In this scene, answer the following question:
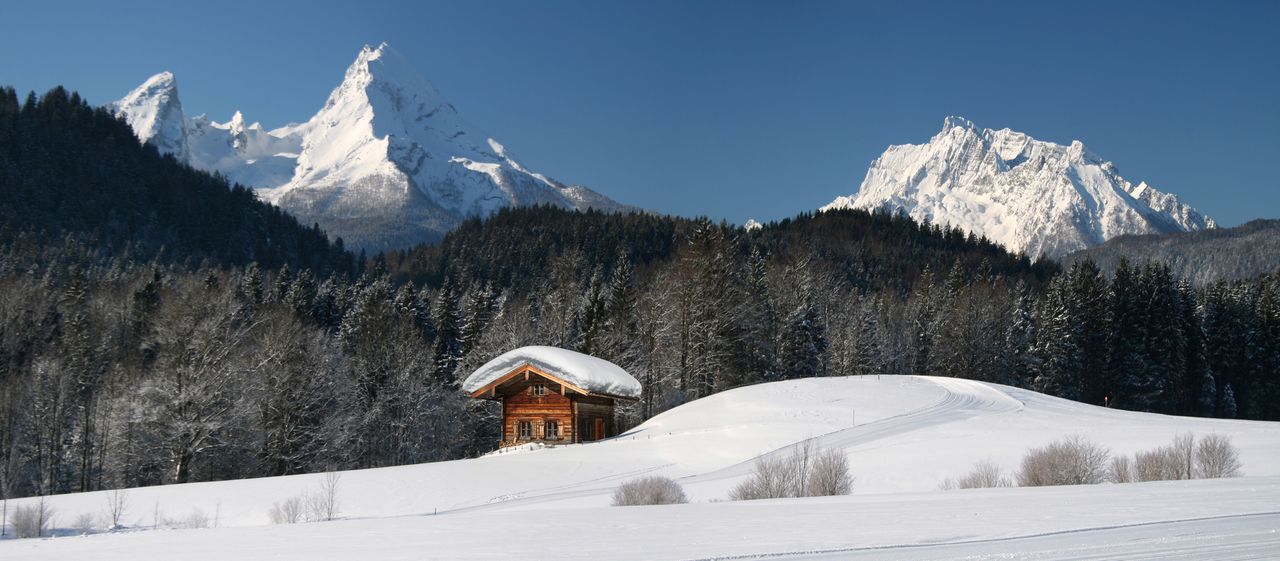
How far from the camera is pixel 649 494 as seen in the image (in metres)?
21.5

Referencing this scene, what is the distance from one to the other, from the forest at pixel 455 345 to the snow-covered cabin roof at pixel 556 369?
486 inches

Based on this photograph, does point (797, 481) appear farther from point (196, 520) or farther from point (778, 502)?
point (196, 520)

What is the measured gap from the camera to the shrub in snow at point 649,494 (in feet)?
70.1

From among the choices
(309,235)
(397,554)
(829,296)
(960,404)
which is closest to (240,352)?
(960,404)

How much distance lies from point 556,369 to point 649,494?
19.6 meters

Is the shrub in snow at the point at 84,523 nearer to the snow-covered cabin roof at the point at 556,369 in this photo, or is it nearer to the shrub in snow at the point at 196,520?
the shrub in snow at the point at 196,520

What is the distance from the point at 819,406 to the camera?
42.0m

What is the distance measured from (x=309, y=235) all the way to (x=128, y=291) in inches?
3298

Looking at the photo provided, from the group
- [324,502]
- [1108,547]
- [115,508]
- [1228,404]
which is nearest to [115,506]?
[115,508]

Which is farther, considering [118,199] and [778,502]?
[118,199]

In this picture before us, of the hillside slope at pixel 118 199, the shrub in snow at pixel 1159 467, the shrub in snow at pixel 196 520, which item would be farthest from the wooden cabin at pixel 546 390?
the hillside slope at pixel 118 199

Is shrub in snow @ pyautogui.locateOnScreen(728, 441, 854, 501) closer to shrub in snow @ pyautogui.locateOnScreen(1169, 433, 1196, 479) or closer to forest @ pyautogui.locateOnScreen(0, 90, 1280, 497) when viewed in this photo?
shrub in snow @ pyautogui.locateOnScreen(1169, 433, 1196, 479)

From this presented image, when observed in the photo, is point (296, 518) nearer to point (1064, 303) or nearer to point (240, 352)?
point (240, 352)

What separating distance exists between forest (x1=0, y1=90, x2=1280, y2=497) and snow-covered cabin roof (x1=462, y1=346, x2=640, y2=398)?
486 inches
